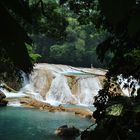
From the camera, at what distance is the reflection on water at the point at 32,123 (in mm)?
14547

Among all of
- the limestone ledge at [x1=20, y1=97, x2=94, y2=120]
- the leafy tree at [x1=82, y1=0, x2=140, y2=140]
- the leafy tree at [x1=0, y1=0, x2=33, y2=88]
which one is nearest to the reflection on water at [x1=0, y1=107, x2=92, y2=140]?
the limestone ledge at [x1=20, y1=97, x2=94, y2=120]

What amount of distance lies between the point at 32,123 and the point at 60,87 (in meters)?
10.0

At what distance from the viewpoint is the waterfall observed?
1030 inches

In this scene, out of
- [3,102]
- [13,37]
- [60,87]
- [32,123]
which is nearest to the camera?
[13,37]

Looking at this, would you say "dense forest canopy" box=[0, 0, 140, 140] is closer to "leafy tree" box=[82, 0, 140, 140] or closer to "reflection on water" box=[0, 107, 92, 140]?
"leafy tree" box=[82, 0, 140, 140]

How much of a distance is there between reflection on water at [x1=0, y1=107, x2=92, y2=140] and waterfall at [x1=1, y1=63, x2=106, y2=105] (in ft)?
17.8

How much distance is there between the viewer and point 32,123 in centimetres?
1727

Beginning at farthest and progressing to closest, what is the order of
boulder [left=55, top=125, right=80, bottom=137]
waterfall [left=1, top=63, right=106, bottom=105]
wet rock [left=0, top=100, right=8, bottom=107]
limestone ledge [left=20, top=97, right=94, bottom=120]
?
waterfall [left=1, top=63, right=106, bottom=105] → wet rock [left=0, top=100, right=8, bottom=107] → limestone ledge [left=20, top=97, right=94, bottom=120] → boulder [left=55, top=125, right=80, bottom=137]

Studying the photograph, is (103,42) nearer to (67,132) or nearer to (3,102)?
(67,132)

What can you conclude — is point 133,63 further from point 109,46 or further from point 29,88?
point 29,88

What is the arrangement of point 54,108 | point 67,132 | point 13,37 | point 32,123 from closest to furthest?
point 13,37, point 67,132, point 32,123, point 54,108

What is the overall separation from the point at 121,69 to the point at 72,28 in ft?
125

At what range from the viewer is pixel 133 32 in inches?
19.4

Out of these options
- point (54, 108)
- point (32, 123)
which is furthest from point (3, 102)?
point (32, 123)
